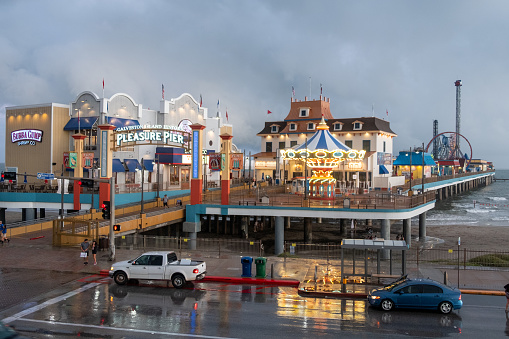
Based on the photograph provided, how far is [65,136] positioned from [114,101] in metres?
7.62

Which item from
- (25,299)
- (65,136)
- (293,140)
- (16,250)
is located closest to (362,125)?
(293,140)

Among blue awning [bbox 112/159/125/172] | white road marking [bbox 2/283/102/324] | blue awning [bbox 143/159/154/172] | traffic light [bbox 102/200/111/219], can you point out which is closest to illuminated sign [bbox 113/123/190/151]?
traffic light [bbox 102/200/111/219]

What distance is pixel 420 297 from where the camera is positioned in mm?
17219

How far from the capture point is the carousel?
44312 mm

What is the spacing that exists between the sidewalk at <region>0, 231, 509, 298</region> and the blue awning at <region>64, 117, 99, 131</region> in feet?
84.0

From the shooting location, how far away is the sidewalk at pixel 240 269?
2059 cm

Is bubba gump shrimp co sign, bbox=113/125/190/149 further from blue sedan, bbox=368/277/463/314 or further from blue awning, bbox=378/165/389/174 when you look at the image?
blue awning, bbox=378/165/389/174

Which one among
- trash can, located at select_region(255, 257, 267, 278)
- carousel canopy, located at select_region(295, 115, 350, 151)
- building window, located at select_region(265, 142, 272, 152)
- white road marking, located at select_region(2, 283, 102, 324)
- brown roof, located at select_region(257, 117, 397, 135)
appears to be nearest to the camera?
white road marking, located at select_region(2, 283, 102, 324)

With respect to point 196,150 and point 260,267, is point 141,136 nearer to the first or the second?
point 196,150

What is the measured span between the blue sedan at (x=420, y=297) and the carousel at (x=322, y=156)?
25911 mm

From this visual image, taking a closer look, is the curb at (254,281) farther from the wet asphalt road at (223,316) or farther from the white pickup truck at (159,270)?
the white pickup truck at (159,270)

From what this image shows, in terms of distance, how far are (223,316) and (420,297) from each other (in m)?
7.24

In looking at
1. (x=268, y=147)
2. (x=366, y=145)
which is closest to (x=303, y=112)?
(x=268, y=147)

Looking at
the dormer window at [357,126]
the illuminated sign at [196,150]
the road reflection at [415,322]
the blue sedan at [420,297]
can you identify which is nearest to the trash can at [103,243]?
the illuminated sign at [196,150]
